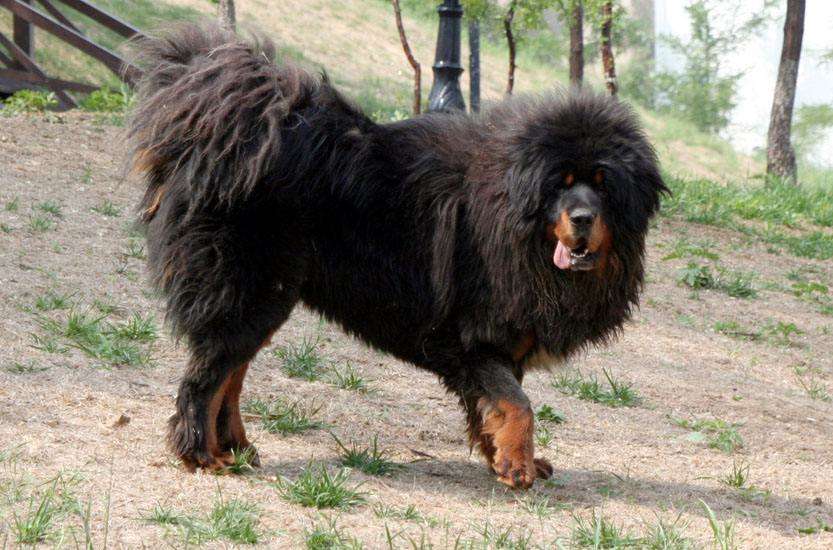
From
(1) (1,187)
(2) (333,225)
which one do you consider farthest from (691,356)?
(1) (1,187)

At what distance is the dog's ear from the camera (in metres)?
4.59

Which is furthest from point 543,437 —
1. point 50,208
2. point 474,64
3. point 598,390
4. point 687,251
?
point 474,64

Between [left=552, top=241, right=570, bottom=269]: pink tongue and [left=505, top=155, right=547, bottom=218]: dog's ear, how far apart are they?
19 centimetres

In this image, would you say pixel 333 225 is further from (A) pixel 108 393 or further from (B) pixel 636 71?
(B) pixel 636 71

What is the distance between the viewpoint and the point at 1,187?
832 centimetres

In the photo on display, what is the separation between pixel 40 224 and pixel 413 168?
380 centimetres

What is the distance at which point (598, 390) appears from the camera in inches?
258

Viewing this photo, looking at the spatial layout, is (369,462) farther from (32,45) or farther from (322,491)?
(32,45)

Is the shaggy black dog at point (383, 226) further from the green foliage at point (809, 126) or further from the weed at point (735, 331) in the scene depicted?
the green foliage at point (809, 126)

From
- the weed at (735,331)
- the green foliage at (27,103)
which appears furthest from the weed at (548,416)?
the green foliage at (27,103)

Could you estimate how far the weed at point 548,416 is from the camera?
19.7 feet

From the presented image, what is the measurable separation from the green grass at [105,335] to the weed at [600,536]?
2903mm

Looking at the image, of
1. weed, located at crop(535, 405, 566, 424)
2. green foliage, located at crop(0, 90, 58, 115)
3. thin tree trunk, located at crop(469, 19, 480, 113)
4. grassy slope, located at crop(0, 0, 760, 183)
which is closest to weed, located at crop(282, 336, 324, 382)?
weed, located at crop(535, 405, 566, 424)

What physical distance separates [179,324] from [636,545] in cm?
217
